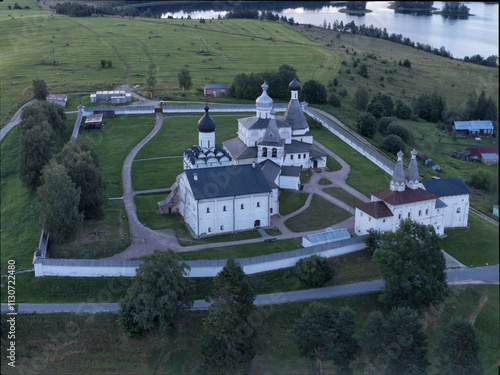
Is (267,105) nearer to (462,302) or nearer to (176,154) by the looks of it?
(176,154)

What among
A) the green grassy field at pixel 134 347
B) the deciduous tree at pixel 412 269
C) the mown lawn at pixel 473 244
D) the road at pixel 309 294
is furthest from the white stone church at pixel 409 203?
the green grassy field at pixel 134 347

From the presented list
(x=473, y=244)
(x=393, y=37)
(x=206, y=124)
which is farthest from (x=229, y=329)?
(x=393, y=37)

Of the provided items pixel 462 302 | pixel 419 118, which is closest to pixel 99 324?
pixel 462 302

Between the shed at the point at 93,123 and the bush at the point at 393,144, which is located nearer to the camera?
the bush at the point at 393,144

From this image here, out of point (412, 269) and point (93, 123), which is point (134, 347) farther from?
point (93, 123)

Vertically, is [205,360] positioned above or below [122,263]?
below

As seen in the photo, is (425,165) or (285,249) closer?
(285,249)

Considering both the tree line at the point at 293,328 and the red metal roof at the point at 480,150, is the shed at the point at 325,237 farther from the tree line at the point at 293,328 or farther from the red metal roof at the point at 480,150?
the red metal roof at the point at 480,150
